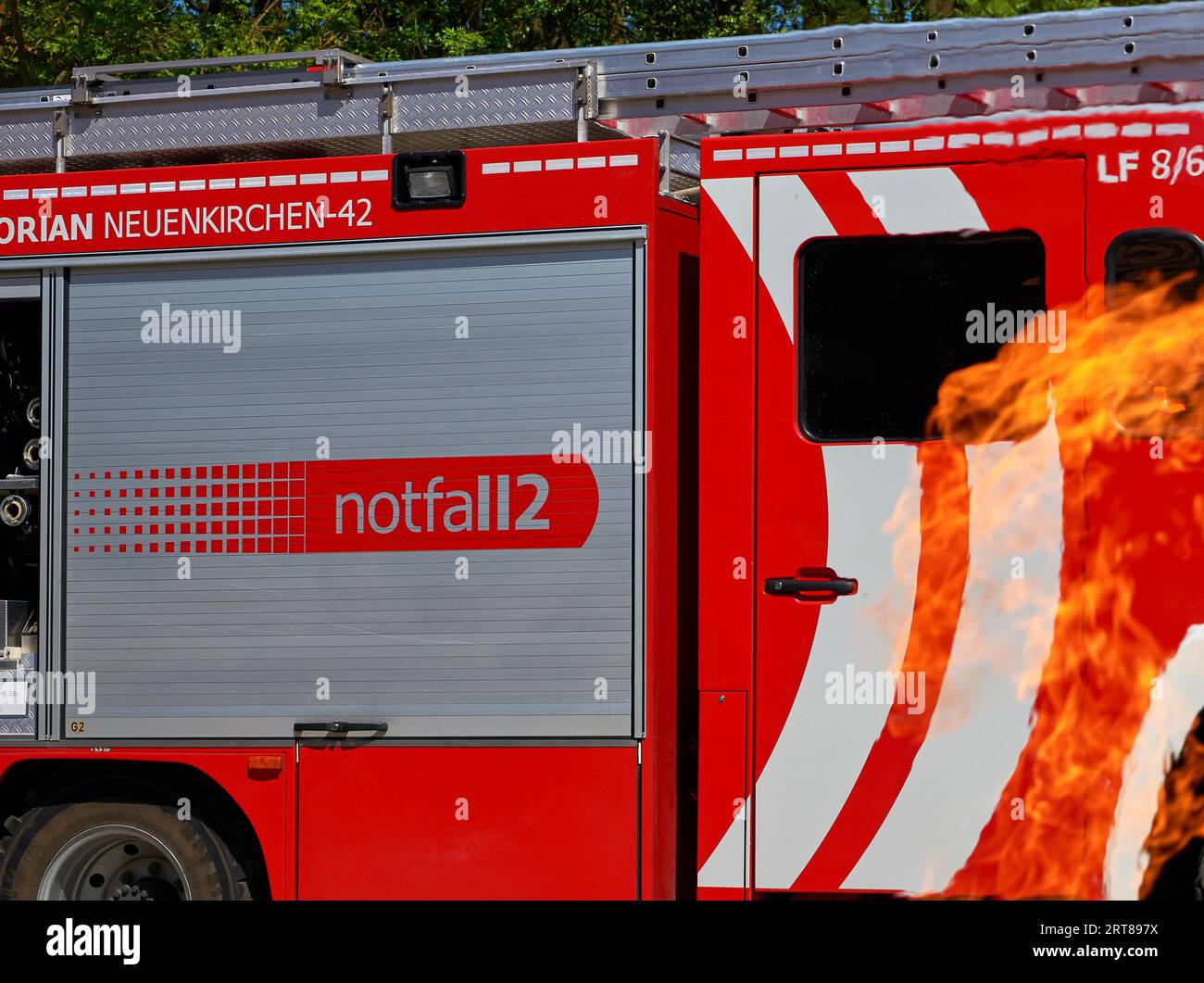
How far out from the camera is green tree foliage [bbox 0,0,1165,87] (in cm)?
1146

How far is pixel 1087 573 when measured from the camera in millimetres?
4469

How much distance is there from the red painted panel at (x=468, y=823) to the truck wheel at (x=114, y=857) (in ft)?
1.29

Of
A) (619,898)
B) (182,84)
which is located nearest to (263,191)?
(182,84)

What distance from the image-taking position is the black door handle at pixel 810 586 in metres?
4.66

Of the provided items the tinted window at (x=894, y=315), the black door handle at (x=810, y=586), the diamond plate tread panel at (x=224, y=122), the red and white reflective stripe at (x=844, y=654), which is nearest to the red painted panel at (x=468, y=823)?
the red and white reflective stripe at (x=844, y=654)

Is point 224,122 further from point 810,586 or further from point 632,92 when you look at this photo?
point 810,586

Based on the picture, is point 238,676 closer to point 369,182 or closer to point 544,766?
point 544,766

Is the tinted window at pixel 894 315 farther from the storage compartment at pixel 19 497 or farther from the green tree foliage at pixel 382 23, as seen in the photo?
the green tree foliage at pixel 382 23

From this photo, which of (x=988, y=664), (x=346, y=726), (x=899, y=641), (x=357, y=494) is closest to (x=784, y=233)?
(x=899, y=641)

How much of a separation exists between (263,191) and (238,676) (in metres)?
1.70

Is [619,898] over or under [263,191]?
under

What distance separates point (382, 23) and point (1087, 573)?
1224cm
